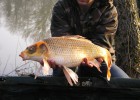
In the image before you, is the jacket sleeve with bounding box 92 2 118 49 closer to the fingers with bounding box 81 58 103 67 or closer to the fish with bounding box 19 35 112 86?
the fingers with bounding box 81 58 103 67

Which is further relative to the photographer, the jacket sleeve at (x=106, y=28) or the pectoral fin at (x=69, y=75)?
the jacket sleeve at (x=106, y=28)

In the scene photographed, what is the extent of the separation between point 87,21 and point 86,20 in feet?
0.03

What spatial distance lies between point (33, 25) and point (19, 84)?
692cm

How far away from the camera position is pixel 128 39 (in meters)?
4.59

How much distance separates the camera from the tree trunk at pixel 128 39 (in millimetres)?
4605

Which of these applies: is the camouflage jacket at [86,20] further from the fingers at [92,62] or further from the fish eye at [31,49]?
the fish eye at [31,49]

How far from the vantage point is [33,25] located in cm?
970

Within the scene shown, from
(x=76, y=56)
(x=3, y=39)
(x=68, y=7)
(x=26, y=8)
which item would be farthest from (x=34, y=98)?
(x=26, y=8)

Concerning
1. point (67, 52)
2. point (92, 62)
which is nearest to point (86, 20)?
point (92, 62)

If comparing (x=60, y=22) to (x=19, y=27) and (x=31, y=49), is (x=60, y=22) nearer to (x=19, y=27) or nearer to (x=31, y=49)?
(x=31, y=49)

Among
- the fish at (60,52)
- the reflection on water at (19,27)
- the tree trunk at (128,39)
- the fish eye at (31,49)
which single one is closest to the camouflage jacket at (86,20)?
the fish at (60,52)

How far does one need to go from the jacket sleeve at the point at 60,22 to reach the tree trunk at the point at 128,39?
1490mm

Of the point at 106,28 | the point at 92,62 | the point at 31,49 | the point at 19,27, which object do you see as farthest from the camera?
the point at 19,27

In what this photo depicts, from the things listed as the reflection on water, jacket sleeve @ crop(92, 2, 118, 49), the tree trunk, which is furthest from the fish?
the reflection on water
